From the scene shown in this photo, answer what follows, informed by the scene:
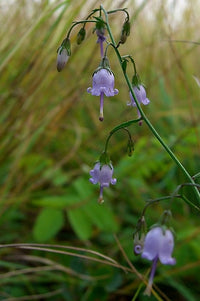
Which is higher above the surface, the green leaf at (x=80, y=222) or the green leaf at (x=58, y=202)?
the green leaf at (x=58, y=202)

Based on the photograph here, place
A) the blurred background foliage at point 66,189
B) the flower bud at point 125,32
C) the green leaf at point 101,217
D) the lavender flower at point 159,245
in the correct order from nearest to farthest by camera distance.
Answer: the lavender flower at point 159,245, the flower bud at point 125,32, the blurred background foliage at point 66,189, the green leaf at point 101,217

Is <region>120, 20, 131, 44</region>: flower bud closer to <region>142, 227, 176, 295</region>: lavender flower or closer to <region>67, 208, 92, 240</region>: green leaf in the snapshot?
<region>142, 227, 176, 295</region>: lavender flower

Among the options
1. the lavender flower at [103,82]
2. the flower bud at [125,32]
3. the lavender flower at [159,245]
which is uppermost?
the flower bud at [125,32]

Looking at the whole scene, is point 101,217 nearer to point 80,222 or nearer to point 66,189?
point 80,222

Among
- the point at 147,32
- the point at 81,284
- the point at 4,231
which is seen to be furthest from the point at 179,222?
the point at 147,32

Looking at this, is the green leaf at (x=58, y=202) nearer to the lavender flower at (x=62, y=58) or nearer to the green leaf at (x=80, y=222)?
the green leaf at (x=80, y=222)

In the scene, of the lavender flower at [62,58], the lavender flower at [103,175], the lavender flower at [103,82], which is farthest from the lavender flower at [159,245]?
the lavender flower at [62,58]
